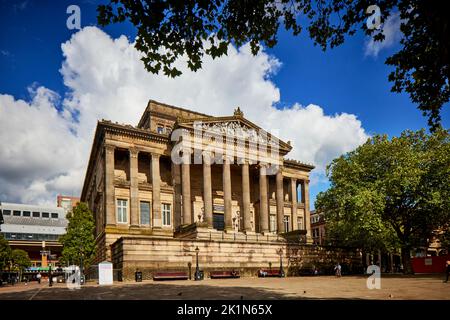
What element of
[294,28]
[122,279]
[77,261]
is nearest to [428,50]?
[294,28]

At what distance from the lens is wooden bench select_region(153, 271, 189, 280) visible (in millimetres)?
32809

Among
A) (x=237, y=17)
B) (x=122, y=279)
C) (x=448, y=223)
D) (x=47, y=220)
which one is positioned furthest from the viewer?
(x=47, y=220)

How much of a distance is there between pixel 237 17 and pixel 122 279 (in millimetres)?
27908

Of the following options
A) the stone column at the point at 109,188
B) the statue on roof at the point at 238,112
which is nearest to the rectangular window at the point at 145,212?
the stone column at the point at 109,188

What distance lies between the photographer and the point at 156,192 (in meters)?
47.1

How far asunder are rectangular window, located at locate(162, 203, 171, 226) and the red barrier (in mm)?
33320

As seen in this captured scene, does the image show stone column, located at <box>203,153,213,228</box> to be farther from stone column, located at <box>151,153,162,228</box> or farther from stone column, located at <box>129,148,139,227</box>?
stone column, located at <box>129,148,139,227</box>

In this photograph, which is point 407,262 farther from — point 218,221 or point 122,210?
point 122,210

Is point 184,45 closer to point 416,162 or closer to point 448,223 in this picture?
point 416,162

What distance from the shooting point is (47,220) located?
370 feet

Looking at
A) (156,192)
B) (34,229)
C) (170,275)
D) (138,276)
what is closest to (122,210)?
(156,192)

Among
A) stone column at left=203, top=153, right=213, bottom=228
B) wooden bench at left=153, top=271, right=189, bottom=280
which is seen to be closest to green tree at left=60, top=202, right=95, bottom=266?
stone column at left=203, top=153, right=213, bottom=228

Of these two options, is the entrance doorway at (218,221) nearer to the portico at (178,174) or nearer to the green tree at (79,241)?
the portico at (178,174)

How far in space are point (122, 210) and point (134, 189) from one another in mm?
2975
